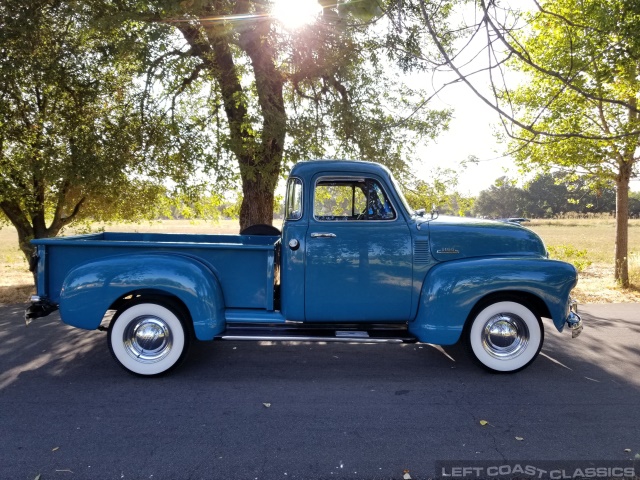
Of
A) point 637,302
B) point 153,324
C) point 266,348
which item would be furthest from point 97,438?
point 637,302

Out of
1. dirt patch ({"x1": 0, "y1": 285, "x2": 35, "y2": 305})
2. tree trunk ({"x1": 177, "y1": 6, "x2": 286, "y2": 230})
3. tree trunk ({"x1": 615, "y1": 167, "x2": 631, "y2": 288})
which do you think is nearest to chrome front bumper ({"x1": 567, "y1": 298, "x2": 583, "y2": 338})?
tree trunk ({"x1": 177, "y1": 6, "x2": 286, "y2": 230})

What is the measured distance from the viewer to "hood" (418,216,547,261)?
4211 millimetres

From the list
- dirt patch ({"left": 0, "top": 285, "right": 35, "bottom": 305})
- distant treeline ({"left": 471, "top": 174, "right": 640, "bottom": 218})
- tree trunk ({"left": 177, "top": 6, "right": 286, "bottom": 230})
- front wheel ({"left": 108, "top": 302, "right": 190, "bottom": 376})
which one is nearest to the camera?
front wheel ({"left": 108, "top": 302, "right": 190, "bottom": 376})

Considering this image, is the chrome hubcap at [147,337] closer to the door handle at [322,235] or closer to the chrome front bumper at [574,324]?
the door handle at [322,235]

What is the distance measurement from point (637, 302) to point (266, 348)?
6.95m

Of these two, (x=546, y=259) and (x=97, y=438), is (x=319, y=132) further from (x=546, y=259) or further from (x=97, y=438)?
(x=97, y=438)

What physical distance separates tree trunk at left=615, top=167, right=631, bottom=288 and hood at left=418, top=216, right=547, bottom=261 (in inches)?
241

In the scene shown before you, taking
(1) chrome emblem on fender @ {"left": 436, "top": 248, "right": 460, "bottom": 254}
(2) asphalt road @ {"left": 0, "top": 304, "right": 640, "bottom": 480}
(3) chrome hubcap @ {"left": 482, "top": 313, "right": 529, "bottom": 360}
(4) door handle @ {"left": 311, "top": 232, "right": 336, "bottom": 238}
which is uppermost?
(4) door handle @ {"left": 311, "top": 232, "right": 336, "bottom": 238}

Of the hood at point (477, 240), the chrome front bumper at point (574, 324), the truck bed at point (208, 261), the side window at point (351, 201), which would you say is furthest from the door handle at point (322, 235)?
the chrome front bumper at point (574, 324)

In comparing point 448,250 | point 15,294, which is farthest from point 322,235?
point 15,294

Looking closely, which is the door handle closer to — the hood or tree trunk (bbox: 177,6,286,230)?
the hood

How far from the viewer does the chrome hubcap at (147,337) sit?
405 cm

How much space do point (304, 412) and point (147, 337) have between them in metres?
1.75

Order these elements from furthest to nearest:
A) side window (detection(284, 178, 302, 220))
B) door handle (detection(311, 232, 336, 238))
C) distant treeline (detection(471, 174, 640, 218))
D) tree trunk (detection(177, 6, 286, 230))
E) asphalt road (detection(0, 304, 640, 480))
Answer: distant treeline (detection(471, 174, 640, 218))
tree trunk (detection(177, 6, 286, 230))
side window (detection(284, 178, 302, 220))
door handle (detection(311, 232, 336, 238))
asphalt road (detection(0, 304, 640, 480))
